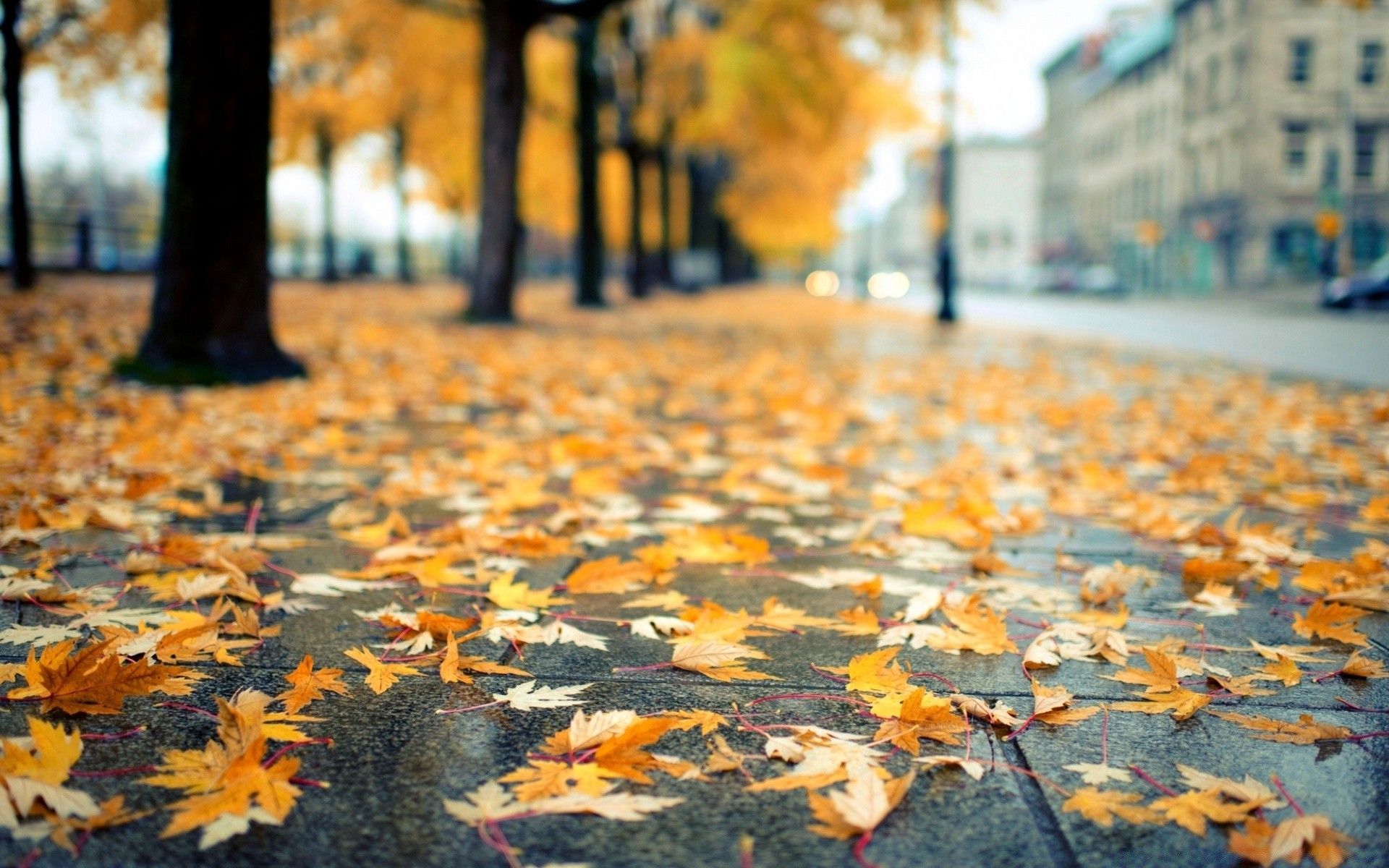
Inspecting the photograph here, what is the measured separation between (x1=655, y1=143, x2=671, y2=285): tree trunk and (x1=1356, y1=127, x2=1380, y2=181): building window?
1424 centimetres

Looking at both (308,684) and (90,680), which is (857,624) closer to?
(308,684)

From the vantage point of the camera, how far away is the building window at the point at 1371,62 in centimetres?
1345

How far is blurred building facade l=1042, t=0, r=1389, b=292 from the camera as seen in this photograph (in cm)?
2653

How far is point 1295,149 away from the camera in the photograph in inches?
1469

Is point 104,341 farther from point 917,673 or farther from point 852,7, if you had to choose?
point 852,7

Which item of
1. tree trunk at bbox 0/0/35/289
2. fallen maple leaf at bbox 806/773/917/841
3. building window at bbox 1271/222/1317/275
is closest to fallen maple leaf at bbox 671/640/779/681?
fallen maple leaf at bbox 806/773/917/841

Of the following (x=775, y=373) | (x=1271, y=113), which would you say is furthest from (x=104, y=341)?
(x=1271, y=113)

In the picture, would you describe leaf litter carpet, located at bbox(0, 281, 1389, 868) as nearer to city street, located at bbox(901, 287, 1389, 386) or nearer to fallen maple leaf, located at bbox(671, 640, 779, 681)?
fallen maple leaf, located at bbox(671, 640, 779, 681)

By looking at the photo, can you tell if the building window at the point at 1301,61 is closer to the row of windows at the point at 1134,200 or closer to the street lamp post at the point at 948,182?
the street lamp post at the point at 948,182

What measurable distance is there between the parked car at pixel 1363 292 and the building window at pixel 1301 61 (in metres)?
7.54

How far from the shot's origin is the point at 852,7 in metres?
17.1

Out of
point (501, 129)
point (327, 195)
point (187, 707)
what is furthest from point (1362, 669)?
point (327, 195)

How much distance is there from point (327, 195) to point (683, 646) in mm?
28739

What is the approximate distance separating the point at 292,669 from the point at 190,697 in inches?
8.7
